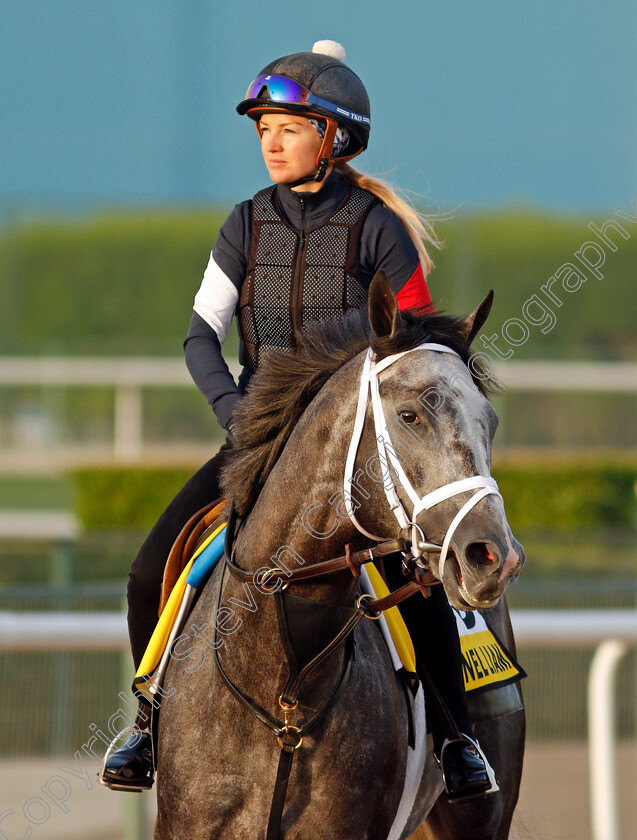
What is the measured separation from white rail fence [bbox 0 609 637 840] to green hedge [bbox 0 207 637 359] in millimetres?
14451

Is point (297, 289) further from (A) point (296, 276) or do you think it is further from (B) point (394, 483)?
(B) point (394, 483)

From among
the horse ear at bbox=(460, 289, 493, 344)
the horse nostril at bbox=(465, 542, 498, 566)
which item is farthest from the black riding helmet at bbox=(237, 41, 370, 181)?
the horse nostril at bbox=(465, 542, 498, 566)

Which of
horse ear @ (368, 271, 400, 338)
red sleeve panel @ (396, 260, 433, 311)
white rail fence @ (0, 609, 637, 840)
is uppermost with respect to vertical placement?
horse ear @ (368, 271, 400, 338)

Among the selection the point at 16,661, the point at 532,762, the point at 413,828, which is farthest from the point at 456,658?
the point at 16,661

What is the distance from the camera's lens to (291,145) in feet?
11.5

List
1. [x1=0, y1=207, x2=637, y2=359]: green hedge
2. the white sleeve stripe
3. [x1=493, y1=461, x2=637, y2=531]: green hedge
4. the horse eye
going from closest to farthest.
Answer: the horse eye → the white sleeve stripe → [x1=493, y1=461, x2=637, y2=531]: green hedge → [x1=0, y1=207, x2=637, y2=359]: green hedge

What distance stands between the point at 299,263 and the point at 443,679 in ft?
4.46

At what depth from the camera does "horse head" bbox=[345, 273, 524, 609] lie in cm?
243

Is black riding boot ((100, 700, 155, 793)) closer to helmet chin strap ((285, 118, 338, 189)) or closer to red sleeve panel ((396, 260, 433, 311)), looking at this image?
red sleeve panel ((396, 260, 433, 311))

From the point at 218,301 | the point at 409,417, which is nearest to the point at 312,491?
the point at 409,417

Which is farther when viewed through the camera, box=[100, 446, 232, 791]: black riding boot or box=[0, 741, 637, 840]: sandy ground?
box=[0, 741, 637, 840]: sandy ground

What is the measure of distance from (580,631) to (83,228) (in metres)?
18.9

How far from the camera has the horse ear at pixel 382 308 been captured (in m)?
2.69

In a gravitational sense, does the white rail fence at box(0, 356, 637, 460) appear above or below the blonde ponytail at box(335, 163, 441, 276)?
below
